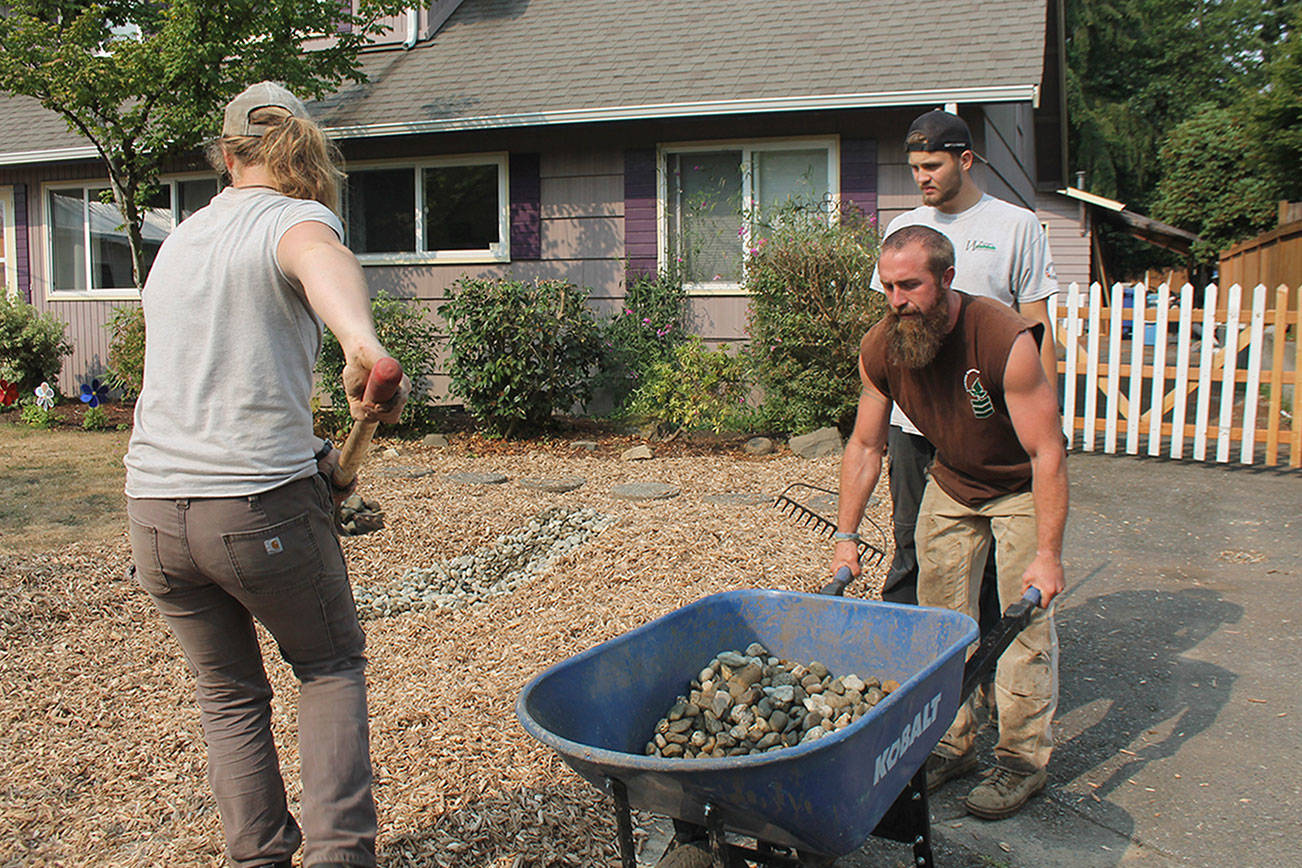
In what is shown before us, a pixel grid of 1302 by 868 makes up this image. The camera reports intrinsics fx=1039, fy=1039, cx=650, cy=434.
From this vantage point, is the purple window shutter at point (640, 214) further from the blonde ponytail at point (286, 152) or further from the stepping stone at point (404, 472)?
the blonde ponytail at point (286, 152)

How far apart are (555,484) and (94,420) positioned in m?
6.23

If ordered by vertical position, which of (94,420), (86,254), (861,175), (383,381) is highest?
(861,175)

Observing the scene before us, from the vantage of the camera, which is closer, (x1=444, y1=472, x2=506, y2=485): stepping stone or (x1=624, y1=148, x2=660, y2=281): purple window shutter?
(x1=444, y1=472, x2=506, y2=485): stepping stone

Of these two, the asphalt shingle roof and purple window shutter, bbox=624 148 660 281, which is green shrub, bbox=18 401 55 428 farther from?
purple window shutter, bbox=624 148 660 281

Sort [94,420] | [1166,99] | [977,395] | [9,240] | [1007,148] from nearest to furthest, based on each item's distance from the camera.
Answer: [977,395] → [94,420] → [1007,148] → [9,240] → [1166,99]

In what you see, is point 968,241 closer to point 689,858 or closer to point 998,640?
point 998,640

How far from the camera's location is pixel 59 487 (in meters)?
7.57

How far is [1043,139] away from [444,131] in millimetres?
11610

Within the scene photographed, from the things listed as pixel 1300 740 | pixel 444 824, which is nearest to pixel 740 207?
pixel 1300 740

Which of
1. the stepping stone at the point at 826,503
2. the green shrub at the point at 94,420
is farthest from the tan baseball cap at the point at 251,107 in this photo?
the green shrub at the point at 94,420

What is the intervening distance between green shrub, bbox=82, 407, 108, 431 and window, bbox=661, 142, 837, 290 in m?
6.18

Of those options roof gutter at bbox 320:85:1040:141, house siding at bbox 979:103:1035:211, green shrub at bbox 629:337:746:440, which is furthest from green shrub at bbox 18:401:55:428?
house siding at bbox 979:103:1035:211

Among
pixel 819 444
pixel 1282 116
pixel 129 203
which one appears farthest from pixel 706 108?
pixel 1282 116

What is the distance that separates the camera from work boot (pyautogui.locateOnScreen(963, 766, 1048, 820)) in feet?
9.72
